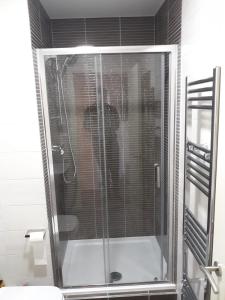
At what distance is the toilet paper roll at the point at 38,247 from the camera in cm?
193

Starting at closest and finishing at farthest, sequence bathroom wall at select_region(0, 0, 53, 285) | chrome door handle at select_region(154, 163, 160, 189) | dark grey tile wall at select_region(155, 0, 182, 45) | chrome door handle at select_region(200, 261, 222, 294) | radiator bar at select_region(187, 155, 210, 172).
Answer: chrome door handle at select_region(200, 261, 222, 294) < radiator bar at select_region(187, 155, 210, 172) < bathroom wall at select_region(0, 0, 53, 285) < dark grey tile wall at select_region(155, 0, 182, 45) < chrome door handle at select_region(154, 163, 160, 189)

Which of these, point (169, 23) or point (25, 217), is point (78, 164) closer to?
point (25, 217)

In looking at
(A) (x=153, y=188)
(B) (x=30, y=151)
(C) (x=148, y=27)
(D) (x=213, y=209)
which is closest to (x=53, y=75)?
(B) (x=30, y=151)

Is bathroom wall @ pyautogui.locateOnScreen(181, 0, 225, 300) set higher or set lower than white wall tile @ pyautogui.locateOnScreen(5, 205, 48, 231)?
higher

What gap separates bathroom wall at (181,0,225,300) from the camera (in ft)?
3.49

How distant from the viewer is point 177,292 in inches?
83.7

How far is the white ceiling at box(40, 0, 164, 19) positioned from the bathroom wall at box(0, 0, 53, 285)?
2.18ft

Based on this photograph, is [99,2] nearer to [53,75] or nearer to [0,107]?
[53,75]

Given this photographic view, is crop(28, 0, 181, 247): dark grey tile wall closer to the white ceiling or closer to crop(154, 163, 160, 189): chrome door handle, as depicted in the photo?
the white ceiling

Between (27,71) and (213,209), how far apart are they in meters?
1.52

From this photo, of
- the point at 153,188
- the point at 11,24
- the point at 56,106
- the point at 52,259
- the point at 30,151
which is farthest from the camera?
the point at 153,188

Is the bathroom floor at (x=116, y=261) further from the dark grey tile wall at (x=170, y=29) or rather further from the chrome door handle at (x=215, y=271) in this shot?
the chrome door handle at (x=215, y=271)

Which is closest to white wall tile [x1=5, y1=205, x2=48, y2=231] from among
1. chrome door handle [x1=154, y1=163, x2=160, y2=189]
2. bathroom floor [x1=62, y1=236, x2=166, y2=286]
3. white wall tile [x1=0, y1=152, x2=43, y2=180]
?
white wall tile [x1=0, y1=152, x2=43, y2=180]

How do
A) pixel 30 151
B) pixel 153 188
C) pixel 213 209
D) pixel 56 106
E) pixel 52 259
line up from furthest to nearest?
pixel 153 188, pixel 56 106, pixel 52 259, pixel 30 151, pixel 213 209
